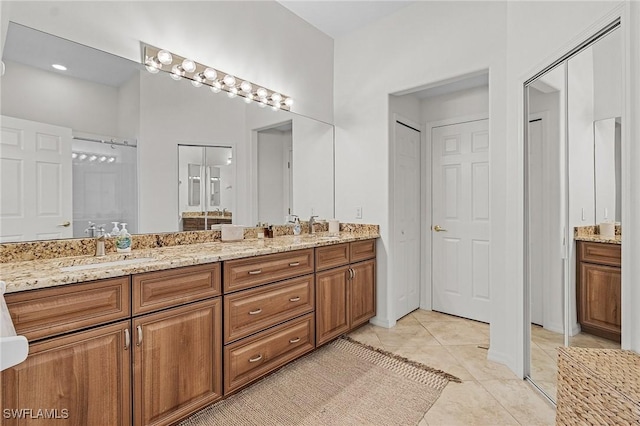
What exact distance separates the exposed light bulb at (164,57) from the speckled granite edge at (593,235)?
2602mm

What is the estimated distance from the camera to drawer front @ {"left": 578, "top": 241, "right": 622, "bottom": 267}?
56.6 inches

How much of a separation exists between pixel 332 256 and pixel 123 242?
1453mm

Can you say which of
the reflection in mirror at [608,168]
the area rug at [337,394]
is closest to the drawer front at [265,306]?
the area rug at [337,394]

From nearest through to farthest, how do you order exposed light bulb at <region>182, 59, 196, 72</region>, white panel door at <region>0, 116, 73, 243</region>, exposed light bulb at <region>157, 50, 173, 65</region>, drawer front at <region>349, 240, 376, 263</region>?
white panel door at <region>0, 116, 73, 243</region> → exposed light bulb at <region>157, 50, 173, 65</region> → exposed light bulb at <region>182, 59, 196, 72</region> → drawer front at <region>349, 240, 376, 263</region>

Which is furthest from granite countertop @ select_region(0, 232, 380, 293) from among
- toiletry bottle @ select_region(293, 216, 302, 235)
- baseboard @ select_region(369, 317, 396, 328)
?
baseboard @ select_region(369, 317, 396, 328)

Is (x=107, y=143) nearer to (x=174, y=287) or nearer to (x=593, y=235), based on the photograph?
(x=174, y=287)

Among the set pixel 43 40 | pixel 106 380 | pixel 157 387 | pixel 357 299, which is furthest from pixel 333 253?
pixel 43 40

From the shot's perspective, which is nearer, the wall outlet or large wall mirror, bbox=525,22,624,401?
large wall mirror, bbox=525,22,624,401

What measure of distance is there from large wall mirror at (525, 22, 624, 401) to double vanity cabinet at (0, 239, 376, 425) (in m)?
1.50

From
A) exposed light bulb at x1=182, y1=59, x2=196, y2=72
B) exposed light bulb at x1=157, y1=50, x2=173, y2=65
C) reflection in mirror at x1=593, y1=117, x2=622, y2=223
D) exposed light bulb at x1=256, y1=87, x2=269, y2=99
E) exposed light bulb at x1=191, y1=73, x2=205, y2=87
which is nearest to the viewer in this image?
reflection in mirror at x1=593, y1=117, x2=622, y2=223

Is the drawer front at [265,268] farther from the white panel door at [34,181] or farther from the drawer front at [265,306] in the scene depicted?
the white panel door at [34,181]

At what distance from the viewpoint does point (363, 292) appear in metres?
2.95

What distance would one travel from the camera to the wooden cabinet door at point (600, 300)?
1.44 meters

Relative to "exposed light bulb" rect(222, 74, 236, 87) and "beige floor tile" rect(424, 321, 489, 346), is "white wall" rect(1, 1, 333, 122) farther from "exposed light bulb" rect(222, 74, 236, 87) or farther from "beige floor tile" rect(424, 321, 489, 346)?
"beige floor tile" rect(424, 321, 489, 346)
